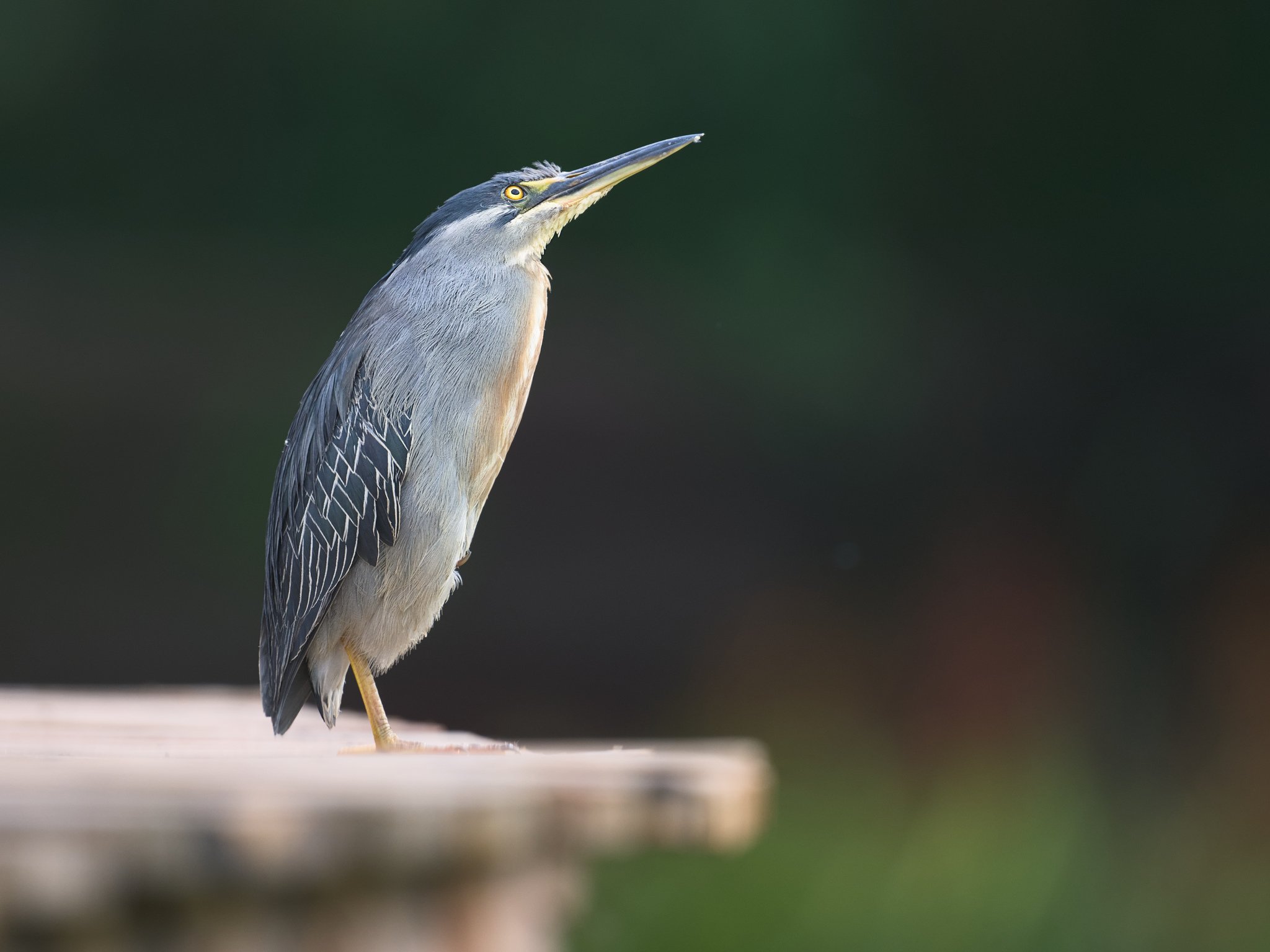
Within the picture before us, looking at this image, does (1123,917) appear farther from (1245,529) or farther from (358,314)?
(358,314)

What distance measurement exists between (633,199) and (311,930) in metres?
2.30

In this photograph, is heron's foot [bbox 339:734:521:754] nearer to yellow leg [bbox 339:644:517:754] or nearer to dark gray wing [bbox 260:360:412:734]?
yellow leg [bbox 339:644:517:754]

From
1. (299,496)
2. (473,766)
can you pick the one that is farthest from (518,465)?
(473,766)

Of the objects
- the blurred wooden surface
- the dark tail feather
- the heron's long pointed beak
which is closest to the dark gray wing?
the dark tail feather

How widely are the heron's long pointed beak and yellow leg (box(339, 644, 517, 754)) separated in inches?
19.0

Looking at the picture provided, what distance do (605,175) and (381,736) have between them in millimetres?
589

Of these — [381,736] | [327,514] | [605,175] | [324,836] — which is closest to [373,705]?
[381,736]

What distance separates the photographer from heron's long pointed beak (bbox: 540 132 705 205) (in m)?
1.43

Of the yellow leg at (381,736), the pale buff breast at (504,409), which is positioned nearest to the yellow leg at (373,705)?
the yellow leg at (381,736)

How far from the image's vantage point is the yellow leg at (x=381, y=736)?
111cm

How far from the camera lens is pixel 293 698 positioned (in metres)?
1.34

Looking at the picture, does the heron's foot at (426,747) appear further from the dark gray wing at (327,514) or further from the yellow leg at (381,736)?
the dark gray wing at (327,514)

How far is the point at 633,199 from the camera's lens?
2.74m

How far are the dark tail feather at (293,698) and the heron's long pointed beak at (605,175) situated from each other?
0.51 metres
